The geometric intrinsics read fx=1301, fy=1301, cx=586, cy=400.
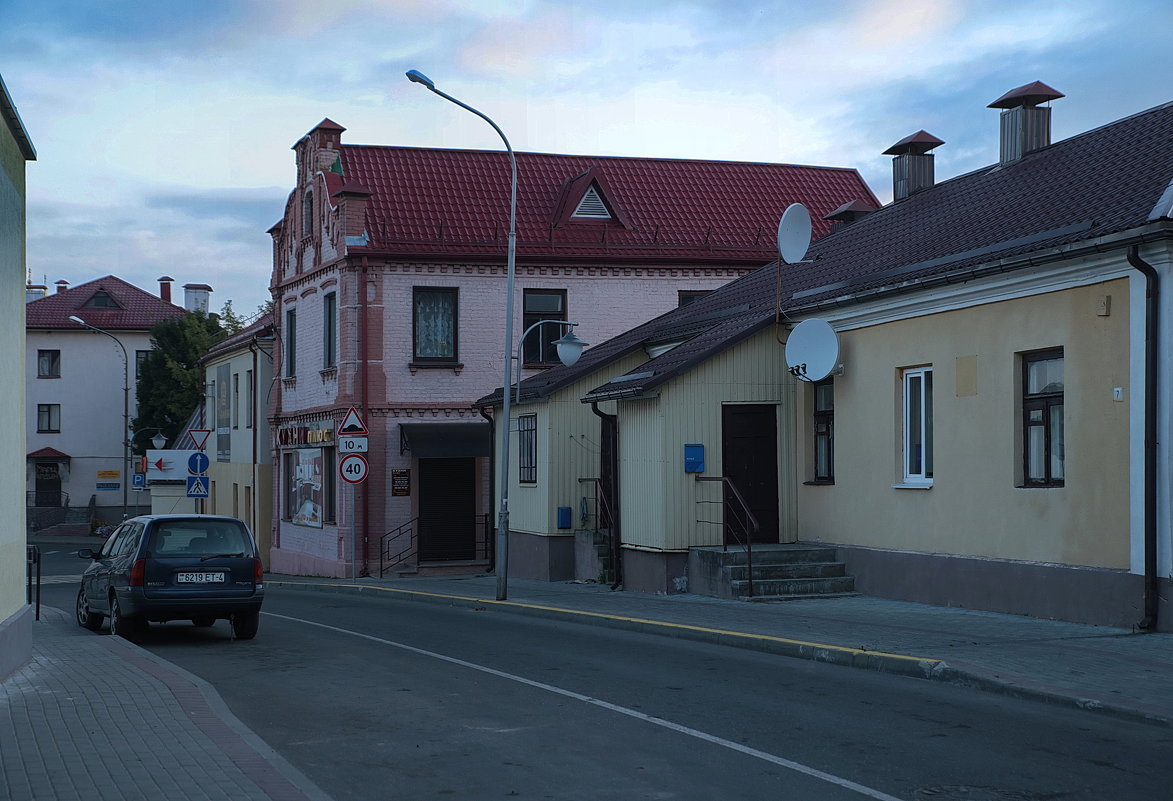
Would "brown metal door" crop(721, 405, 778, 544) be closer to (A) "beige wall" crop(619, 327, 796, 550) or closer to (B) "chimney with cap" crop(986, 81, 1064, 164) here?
(A) "beige wall" crop(619, 327, 796, 550)

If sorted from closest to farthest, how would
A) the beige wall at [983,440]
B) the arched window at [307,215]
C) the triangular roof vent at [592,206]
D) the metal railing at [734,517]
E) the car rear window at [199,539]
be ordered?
1. the beige wall at [983,440]
2. the car rear window at [199,539]
3. the metal railing at [734,517]
4. the triangular roof vent at [592,206]
5. the arched window at [307,215]

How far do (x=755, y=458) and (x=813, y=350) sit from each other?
2417 mm

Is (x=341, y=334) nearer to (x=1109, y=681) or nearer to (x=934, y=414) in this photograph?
(x=934, y=414)

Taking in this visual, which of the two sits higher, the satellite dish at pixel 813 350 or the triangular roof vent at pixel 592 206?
the triangular roof vent at pixel 592 206

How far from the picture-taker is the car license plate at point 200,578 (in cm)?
1522

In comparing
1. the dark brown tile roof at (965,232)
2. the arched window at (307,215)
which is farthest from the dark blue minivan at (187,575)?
the arched window at (307,215)

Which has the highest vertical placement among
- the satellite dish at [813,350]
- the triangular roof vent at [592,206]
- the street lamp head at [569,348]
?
the triangular roof vent at [592,206]

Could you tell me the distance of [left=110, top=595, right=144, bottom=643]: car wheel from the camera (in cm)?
1554

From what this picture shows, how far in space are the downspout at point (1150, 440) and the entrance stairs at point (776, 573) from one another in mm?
5569

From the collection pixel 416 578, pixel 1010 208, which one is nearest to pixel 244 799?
pixel 1010 208

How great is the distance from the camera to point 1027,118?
67.0 feet

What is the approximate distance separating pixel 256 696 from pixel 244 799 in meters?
4.18

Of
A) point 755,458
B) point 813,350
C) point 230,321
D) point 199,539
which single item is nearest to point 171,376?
point 230,321

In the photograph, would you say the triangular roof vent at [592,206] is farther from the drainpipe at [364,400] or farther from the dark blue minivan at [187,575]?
the dark blue minivan at [187,575]
